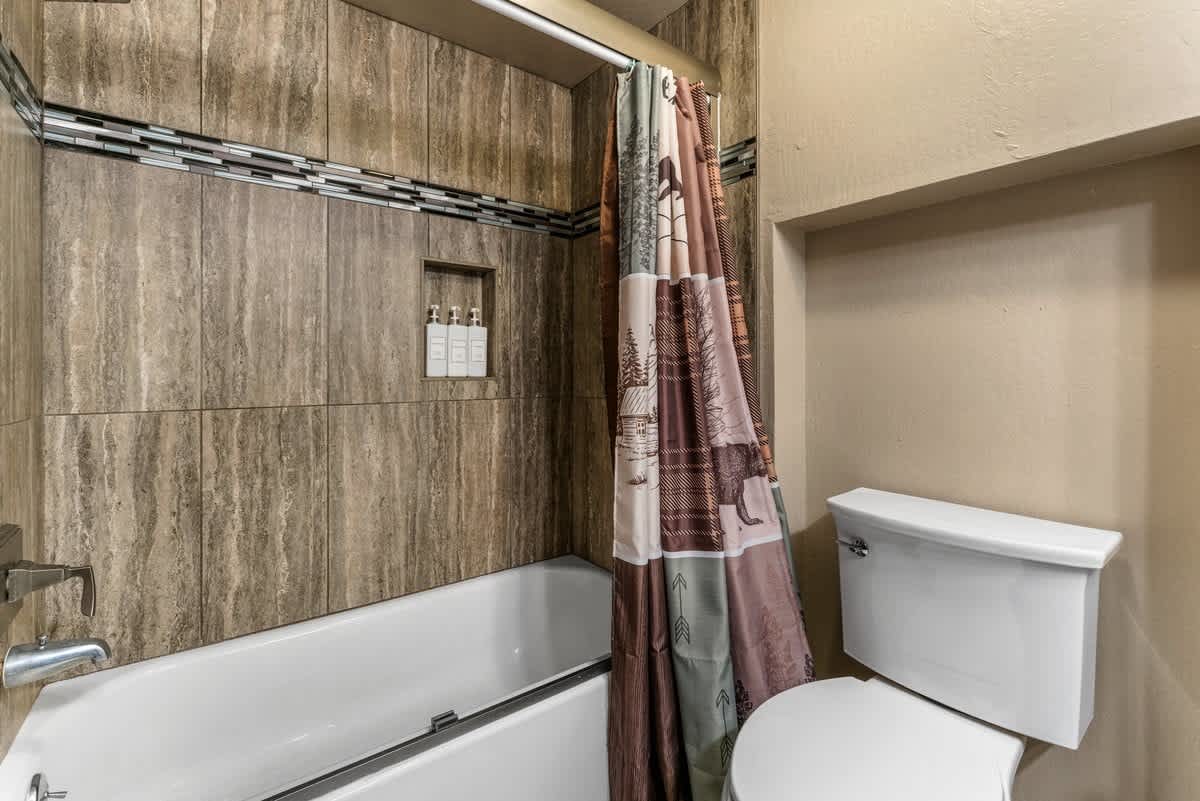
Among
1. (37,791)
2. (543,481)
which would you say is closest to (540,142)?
(543,481)

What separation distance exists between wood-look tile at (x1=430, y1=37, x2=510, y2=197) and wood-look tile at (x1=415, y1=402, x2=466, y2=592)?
30.7 inches

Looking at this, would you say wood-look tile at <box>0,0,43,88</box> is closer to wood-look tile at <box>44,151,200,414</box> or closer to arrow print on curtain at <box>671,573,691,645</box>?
wood-look tile at <box>44,151,200,414</box>

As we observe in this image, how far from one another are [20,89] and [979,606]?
A: 2.06 metres

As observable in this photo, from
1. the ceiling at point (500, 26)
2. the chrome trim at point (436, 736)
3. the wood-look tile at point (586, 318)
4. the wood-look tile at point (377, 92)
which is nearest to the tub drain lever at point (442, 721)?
the chrome trim at point (436, 736)

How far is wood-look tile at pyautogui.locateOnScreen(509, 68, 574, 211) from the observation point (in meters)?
1.97

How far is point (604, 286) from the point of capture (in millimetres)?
1341

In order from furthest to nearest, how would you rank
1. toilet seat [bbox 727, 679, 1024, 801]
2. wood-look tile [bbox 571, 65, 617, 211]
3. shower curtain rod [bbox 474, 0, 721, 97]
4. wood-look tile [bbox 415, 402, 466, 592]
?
wood-look tile [bbox 571, 65, 617, 211]
wood-look tile [bbox 415, 402, 466, 592]
shower curtain rod [bbox 474, 0, 721, 97]
toilet seat [bbox 727, 679, 1024, 801]

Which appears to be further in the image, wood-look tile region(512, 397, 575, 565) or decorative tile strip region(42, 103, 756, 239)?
wood-look tile region(512, 397, 575, 565)

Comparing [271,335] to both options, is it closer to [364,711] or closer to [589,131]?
[364,711]

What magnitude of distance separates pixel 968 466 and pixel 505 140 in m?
1.73

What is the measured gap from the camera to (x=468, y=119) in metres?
1.86

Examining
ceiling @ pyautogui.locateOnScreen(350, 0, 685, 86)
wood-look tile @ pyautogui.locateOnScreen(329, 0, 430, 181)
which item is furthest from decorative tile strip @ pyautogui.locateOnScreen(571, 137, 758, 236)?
wood-look tile @ pyautogui.locateOnScreen(329, 0, 430, 181)

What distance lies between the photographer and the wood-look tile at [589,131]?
197 cm

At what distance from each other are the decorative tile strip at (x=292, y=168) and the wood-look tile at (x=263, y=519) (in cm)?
64
